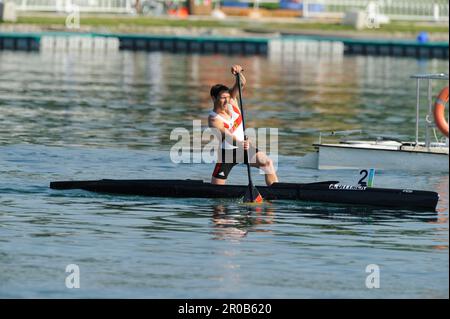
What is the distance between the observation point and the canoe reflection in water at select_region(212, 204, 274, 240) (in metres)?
21.7

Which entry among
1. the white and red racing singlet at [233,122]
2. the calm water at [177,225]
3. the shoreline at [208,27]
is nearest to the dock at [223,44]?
the shoreline at [208,27]

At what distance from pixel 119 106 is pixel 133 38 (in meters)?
32.0

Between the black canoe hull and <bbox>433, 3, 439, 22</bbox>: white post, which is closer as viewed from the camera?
the black canoe hull

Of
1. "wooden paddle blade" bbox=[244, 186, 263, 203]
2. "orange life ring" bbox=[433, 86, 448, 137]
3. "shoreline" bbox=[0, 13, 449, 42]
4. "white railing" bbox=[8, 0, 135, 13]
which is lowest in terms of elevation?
"wooden paddle blade" bbox=[244, 186, 263, 203]

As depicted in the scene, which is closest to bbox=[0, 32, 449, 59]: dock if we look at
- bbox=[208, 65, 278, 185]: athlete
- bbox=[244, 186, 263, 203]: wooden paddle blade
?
bbox=[208, 65, 278, 185]: athlete

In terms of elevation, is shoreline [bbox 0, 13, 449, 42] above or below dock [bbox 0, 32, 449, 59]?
above

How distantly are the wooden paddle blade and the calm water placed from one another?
0.33 metres

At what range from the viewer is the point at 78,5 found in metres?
89.2

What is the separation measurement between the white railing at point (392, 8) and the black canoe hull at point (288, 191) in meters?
68.3

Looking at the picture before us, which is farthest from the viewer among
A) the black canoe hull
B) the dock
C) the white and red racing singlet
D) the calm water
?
the dock

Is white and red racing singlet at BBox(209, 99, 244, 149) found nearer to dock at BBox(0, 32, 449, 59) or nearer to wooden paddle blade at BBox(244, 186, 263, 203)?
wooden paddle blade at BBox(244, 186, 263, 203)

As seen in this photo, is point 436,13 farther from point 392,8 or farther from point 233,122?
point 233,122

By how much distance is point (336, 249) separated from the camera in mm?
20484
